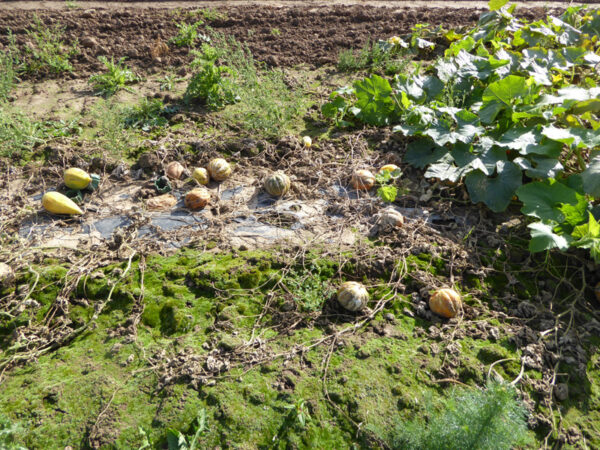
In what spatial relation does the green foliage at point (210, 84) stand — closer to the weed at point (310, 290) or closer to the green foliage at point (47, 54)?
the green foliage at point (47, 54)

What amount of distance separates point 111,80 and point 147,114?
932mm

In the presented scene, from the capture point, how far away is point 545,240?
2.46 m

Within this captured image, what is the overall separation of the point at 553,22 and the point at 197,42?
15.0ft

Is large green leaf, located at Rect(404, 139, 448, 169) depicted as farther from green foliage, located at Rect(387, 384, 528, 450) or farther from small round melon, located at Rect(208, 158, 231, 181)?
green foliage, located at Rect(387, 384, 528, 450)

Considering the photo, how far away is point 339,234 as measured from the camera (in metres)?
3.06

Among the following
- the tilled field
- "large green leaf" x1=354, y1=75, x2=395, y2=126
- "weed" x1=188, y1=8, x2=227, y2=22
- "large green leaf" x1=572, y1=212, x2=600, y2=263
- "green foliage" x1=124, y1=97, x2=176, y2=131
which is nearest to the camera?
the tilled field

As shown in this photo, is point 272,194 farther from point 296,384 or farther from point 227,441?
point 227,441

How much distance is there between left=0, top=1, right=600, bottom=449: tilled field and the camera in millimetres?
2033

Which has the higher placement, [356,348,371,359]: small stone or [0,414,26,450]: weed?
[0,414,26,450]: weed

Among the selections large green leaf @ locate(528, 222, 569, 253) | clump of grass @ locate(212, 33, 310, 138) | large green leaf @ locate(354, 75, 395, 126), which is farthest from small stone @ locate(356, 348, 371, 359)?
large green leaf @ locate(354, 75, 395, 126)

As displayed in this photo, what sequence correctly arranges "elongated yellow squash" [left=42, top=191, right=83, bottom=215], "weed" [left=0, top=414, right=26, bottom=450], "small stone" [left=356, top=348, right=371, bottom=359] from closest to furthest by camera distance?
"weed" [left=0, top=414, right=26, bottom=450] → "small stone" [left=356, top=348, right=371, bottom=359] → "elongated yellow squash" [left=42, top=191, right=83, bottom=215]

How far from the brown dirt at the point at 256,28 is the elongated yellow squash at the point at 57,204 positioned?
Result: 8.69 feet

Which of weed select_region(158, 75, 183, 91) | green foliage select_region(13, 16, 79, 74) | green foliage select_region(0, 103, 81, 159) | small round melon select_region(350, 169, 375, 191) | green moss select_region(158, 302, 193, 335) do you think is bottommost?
green moss select_region(158, 302, 193, 335)

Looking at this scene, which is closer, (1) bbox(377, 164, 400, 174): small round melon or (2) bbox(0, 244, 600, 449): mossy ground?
(2) bbox(0, 244, 600, 449): mossy ground
